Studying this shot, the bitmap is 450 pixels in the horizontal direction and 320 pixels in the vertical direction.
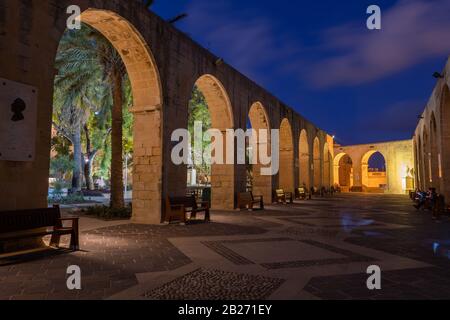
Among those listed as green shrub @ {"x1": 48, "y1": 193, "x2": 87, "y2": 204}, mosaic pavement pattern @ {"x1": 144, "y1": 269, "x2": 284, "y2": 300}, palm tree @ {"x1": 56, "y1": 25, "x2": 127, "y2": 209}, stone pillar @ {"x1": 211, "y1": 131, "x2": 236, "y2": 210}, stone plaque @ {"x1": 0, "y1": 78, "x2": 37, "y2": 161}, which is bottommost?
mosaic pavement pattern @ {"x1": 144, "y1": 269, "x2": 284, "y2": 300}

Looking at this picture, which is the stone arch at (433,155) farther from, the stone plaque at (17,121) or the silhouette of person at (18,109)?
the silhouette of person at (18,109)

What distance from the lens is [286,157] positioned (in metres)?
21.6

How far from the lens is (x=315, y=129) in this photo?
29172mm

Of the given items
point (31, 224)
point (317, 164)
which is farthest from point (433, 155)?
point (31, 224)

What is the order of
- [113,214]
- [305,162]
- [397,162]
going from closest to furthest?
[113,214] → [305,162] → [397,162]

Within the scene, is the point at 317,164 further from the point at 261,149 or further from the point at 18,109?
the point at 18,109

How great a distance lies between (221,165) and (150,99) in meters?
5.35

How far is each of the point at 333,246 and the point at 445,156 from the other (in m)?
10.6

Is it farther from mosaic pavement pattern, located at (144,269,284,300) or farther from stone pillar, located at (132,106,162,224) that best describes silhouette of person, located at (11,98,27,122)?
stone pillar, located at (132,106,162,224)

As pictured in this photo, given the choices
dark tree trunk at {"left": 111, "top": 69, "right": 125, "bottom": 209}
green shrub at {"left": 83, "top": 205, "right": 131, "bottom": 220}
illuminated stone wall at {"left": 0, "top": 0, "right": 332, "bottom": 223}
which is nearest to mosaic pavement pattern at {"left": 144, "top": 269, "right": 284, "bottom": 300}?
illuminated stone wall at {"left": 0, "top": 0, "right": 332, "bottom": 223}

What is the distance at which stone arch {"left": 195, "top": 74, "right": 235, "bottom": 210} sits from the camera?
14.1m

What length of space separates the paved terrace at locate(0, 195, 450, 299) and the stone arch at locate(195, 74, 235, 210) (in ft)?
18.9

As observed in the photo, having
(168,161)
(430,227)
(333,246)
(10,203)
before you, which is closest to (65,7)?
(10,203)
